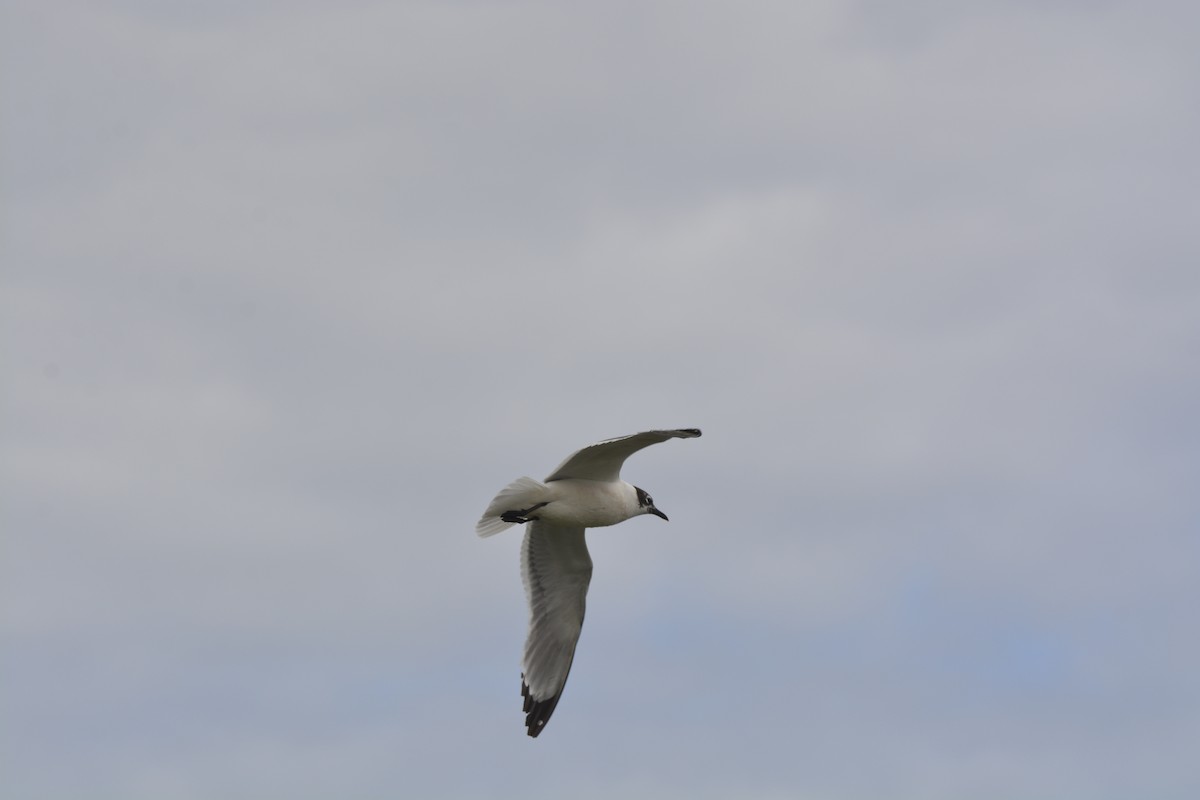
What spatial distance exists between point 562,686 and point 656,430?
5.14m

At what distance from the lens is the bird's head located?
1616 cm

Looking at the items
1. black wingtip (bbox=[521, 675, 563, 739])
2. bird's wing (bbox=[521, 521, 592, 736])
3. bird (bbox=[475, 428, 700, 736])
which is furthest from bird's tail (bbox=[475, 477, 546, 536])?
black wingtip (bbox=[521, 675, 563, 739])

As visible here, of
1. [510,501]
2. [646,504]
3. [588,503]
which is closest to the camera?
[510,501]

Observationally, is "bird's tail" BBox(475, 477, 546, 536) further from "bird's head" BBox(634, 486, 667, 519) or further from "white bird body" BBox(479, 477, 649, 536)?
"bird's head" BBox(634, 486, 667, 519)

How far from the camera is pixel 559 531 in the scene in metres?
16.7

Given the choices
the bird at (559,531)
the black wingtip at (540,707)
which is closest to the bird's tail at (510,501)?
the bird at (559,531)

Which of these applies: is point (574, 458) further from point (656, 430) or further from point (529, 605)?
point (529, 605)

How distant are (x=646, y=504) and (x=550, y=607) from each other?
183cm

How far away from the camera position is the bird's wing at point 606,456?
44.4ft

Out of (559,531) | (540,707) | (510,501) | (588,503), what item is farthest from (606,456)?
(540,707)

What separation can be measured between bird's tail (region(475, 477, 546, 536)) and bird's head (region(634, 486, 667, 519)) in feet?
4.50

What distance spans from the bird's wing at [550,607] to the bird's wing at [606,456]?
1269 mm

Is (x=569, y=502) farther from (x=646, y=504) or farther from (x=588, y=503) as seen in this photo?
(x=646, y=504)

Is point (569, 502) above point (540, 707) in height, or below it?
above
